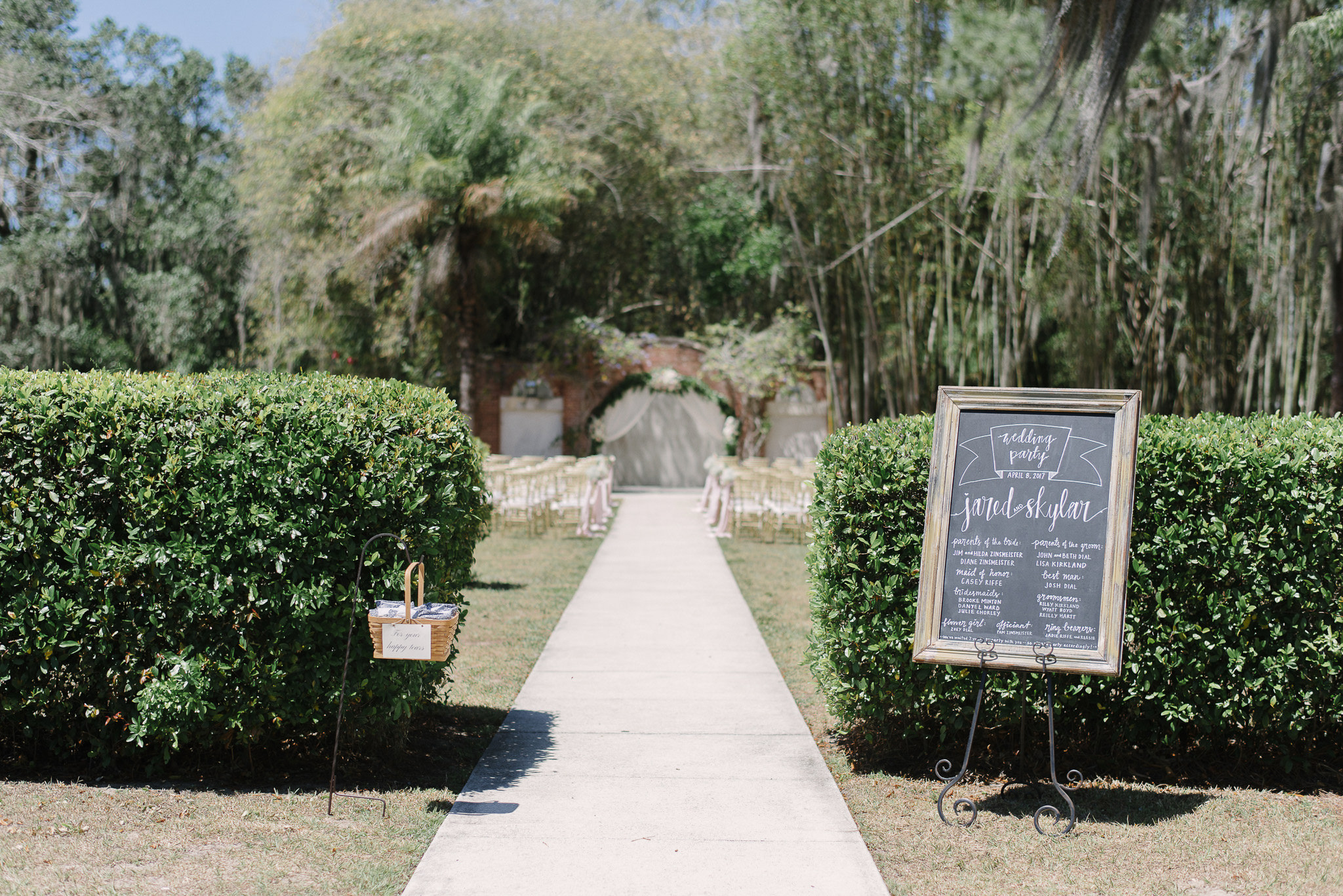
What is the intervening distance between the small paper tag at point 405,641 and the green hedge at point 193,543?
0.27 meters

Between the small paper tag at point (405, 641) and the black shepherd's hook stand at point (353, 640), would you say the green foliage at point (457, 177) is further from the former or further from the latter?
the small paper tag at point (405, 641)

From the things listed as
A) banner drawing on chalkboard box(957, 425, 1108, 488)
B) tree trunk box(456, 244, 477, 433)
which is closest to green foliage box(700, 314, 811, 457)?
tree trunk box(456, 244, 477, 433)

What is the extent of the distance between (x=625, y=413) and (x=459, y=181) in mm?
7541

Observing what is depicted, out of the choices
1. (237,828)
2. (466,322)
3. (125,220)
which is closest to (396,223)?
(466,322)

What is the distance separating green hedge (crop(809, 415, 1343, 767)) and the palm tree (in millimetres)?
16329

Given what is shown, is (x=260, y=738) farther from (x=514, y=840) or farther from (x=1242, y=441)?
(x=1242, y=441)

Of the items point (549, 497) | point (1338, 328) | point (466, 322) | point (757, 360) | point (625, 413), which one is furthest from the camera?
point (625, 413)

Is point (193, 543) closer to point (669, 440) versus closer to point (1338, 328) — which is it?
point (1338, 328)

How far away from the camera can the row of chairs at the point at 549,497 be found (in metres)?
15.5

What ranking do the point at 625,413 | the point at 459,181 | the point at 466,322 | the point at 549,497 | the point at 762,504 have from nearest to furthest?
the point at 762,504, the point at 549,497, the point at 459,181, the point at 466,322, the point at 625,413

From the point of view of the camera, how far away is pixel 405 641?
420 centimetres

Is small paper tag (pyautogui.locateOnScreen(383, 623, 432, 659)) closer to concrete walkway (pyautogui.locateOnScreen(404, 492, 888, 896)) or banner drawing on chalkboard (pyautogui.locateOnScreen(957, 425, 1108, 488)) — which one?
concrete walkway (pyautogui.locateOnScreen(404, 492, 888, 896))

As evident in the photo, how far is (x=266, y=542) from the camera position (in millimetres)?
4355

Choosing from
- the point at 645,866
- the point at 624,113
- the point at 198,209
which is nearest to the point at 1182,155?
the point at 645,866
